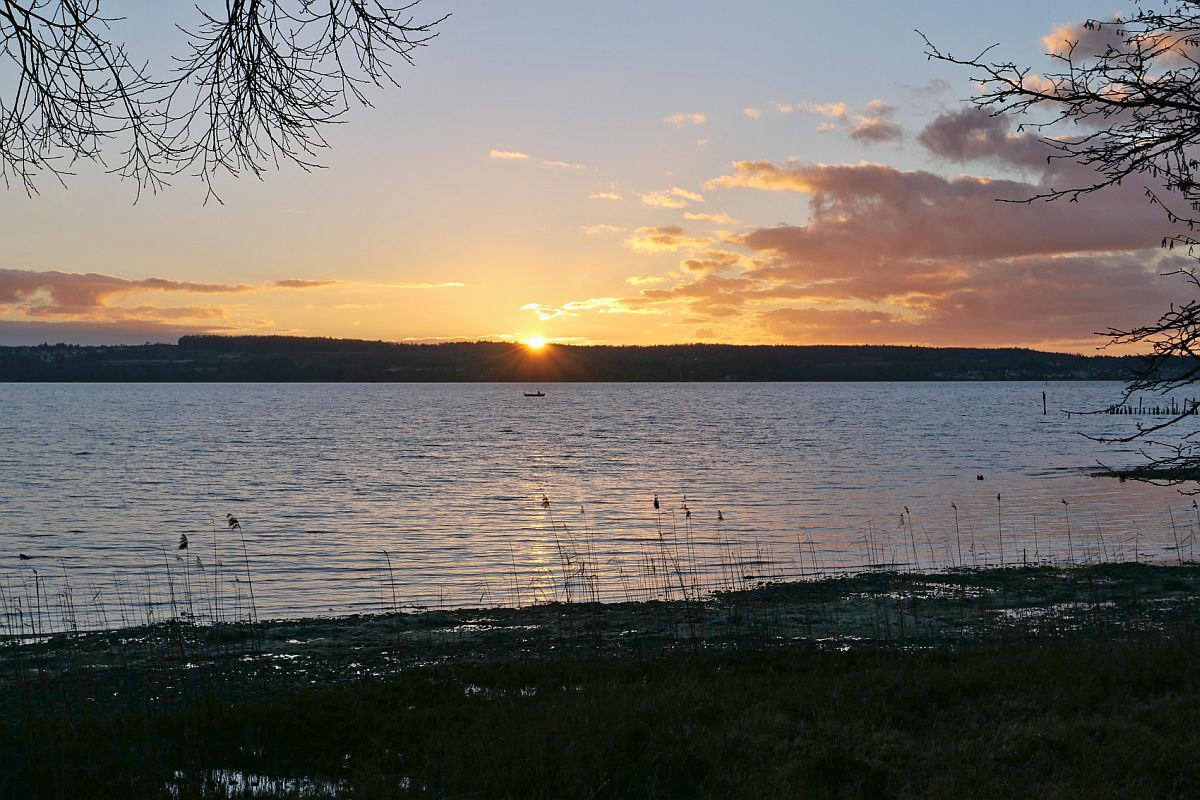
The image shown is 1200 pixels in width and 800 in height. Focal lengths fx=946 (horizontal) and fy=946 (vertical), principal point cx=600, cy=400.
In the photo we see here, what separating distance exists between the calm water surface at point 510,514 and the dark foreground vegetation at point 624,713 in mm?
3462

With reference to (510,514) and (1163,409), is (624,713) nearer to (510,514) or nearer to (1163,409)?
(510,514)

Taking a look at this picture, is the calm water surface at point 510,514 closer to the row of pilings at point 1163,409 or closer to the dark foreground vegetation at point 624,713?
the row of pilings at point 1163,409

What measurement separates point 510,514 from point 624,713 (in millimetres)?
27258

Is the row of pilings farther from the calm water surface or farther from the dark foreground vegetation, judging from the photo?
the dark foreground vegetation

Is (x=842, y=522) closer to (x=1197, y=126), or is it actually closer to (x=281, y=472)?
(x=1197, y=126)

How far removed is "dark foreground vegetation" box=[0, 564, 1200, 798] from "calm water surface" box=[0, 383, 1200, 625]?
3462 mm

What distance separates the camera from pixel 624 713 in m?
9.46

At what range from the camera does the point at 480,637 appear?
15.9 metres

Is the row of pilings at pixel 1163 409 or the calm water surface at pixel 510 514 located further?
the calm water surface at pixel 510 514

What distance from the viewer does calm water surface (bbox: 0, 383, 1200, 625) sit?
2352cm

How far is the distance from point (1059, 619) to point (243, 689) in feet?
41.1

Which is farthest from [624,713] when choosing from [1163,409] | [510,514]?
[1163,409]

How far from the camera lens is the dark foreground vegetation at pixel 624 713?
26.1ft

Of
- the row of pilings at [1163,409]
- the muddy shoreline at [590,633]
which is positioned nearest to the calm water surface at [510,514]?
the row of pilings at [1163,409]
